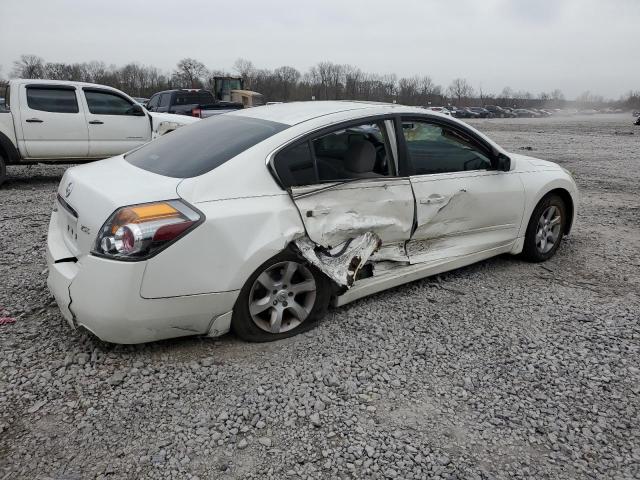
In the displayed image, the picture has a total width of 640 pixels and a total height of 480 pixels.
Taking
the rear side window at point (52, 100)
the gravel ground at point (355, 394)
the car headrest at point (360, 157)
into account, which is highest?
the rear side window at point (52, 100)

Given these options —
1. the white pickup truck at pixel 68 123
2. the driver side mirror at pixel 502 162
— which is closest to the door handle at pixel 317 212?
the driver side mirror at pixel 502 162

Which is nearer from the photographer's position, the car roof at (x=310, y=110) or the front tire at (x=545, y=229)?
the car roof at (x=310, y=110)

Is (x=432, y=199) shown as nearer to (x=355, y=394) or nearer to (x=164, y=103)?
(x=355, y=394)

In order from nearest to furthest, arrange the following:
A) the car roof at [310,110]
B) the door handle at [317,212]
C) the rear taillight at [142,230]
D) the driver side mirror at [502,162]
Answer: the rear taillight at [142,230]
the door handle at [317,212]
the car roof at [310,110]
the driver side mirror at [502,162]

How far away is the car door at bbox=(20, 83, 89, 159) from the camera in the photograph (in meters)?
8.70

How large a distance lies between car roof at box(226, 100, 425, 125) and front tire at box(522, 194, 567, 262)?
165cm

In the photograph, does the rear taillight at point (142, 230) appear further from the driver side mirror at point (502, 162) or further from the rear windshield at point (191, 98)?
the rear windshield at point (191, 98)

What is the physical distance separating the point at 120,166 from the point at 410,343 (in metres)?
2.33

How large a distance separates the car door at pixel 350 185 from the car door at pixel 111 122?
7.13m

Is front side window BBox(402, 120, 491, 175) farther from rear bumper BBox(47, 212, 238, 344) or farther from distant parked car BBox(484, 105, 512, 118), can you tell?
distant parked car BBox(484, 105, 512, 118)

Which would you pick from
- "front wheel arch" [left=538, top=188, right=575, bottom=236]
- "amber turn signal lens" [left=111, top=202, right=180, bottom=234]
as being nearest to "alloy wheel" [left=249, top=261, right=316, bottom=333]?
"amber turn signal lens" [left=111, top=202, right=180, bottom=234]

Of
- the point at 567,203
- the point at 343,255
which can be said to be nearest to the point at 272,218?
the point at 343,255

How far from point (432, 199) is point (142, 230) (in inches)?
87.4

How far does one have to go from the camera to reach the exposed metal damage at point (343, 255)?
11.0ft
